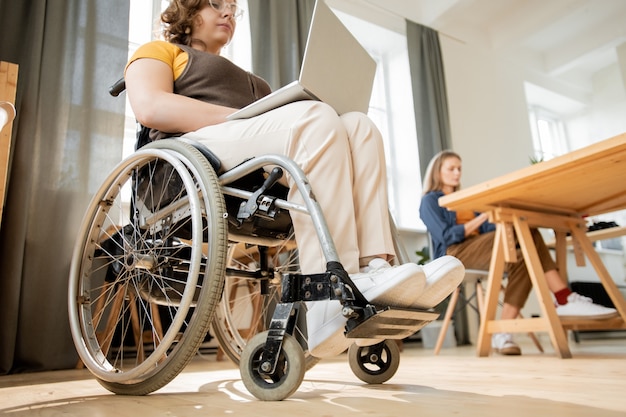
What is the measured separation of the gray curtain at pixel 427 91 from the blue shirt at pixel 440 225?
1.22 metres

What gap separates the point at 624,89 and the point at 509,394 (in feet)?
18.2

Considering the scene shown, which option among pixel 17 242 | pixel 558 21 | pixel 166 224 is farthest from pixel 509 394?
pixel 558 21

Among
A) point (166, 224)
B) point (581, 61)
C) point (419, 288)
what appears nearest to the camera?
point (419, 288)

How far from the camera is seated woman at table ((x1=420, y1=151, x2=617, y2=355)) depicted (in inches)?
76.6

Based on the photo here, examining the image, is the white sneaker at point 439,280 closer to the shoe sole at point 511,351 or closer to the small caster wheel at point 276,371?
the small caster wheel at point 276,371

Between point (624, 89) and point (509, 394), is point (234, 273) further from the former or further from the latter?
point (624, 89)

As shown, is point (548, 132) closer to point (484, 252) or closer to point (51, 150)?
point (484, 252)

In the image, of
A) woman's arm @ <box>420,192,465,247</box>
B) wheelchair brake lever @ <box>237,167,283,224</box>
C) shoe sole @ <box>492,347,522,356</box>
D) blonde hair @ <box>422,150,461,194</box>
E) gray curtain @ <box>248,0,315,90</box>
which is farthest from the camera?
gray curtain @ <box>248,0,315,90</box>

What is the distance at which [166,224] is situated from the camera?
1.04 metres

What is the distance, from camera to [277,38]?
3.03 m

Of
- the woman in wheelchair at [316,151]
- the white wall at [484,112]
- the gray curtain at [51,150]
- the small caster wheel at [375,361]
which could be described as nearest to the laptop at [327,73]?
the woman in wheelchair at [316,151]

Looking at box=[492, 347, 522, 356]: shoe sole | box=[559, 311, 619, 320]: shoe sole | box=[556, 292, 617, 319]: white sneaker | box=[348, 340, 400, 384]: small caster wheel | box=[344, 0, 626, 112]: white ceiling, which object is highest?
box=[344, 0, 626, 112]: white ceiling

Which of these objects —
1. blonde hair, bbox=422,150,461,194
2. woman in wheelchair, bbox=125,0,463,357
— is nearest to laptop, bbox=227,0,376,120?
woman in wheelchair, bbox=125,0,463,357

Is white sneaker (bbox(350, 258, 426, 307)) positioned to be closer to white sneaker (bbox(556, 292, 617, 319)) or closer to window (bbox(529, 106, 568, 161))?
white sneaker (bbox(556, 292, 617, 319))
